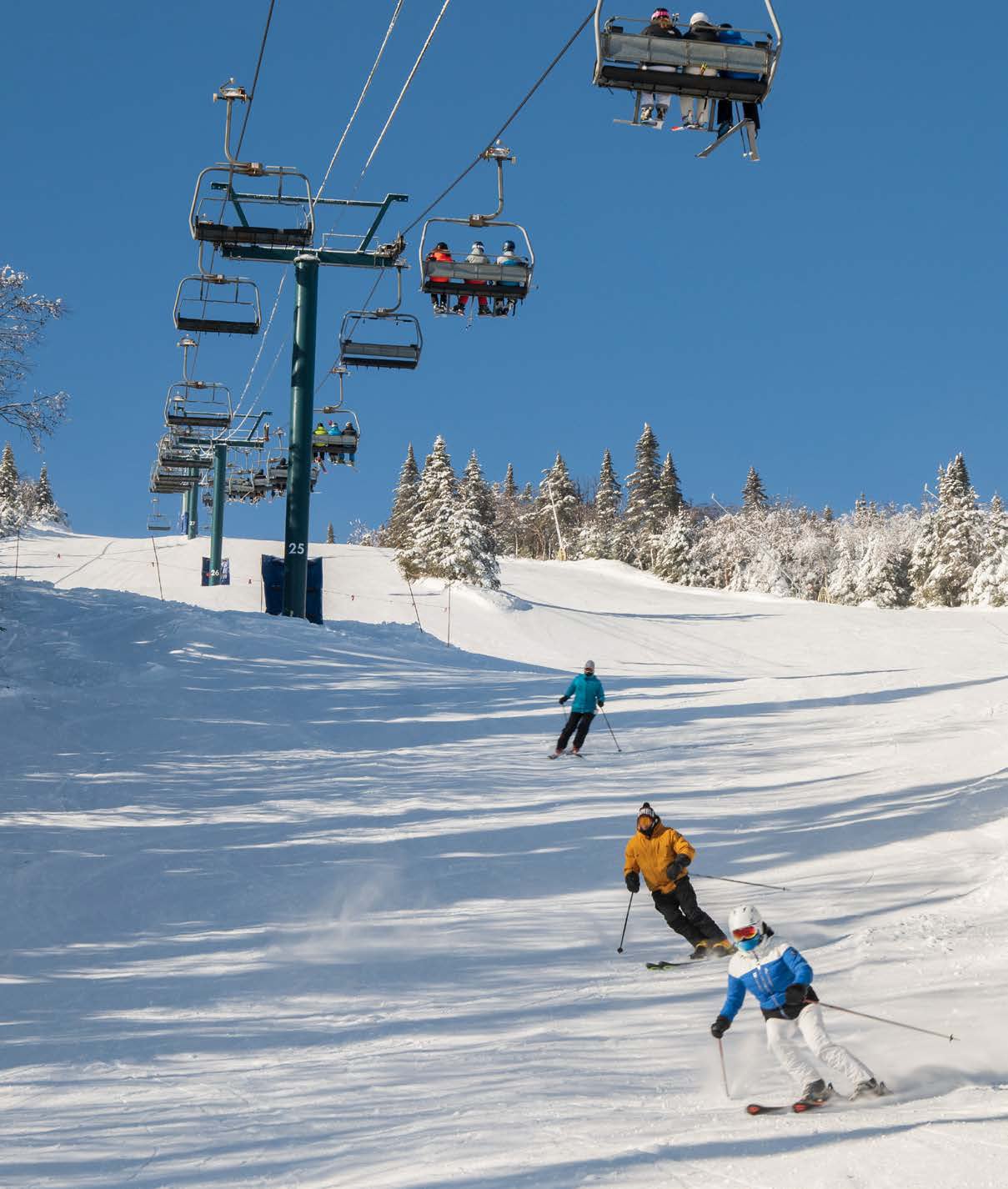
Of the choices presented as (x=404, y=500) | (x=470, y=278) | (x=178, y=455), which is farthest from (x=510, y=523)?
(x=470, y=278)

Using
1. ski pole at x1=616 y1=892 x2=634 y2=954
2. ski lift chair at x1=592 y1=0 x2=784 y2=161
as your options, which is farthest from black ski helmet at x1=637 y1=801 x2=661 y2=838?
ski lift chair at x1=592 y1=0 x2=784 y2=161

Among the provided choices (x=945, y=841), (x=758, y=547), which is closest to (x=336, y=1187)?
(x=945, y=841)

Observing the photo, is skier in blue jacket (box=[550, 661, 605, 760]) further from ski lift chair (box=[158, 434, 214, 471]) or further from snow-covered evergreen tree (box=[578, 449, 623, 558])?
snow-covered evergreen tree (box=[578, 449, 623, 558])

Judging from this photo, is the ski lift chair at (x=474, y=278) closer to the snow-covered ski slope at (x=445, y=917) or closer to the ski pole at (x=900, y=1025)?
the snow-covered ski slope at (x=445, y=917)

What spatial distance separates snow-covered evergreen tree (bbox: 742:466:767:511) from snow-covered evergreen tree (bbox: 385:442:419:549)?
112 feet

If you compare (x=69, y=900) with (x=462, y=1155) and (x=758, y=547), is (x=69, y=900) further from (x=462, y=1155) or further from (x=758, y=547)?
(x=758, y=547)

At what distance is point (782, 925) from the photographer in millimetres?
9055

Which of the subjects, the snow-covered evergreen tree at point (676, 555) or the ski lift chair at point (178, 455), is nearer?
the ski lift chair at point (178, 455)

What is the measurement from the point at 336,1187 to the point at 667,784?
8730mm

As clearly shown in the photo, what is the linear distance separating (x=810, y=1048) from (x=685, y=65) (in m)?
6.89

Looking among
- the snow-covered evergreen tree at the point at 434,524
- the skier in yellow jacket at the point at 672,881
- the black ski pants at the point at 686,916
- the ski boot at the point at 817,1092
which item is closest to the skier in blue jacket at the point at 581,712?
the skier in yellow jacket at the point at 672,881

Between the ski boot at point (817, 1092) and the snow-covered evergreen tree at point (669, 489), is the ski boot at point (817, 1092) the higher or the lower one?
the lower one

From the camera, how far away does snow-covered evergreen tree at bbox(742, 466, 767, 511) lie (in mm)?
104375

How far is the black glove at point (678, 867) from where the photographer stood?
856 cm
